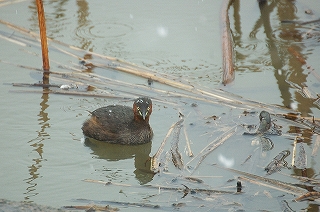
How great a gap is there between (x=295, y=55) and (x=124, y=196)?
18.1 ft

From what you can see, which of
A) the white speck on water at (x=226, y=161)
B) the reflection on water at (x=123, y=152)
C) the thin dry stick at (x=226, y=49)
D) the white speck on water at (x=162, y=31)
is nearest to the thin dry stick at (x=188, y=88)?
the thin dry stick at (x=226, y=49)

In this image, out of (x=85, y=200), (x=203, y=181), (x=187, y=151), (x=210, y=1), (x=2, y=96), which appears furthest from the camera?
(x=210, y=1)

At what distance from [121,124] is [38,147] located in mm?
1297

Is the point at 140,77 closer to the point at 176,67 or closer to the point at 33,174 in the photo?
the point at 176,67

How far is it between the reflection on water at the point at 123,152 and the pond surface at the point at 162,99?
0.02m

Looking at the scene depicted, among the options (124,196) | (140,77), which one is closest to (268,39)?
(140,77)

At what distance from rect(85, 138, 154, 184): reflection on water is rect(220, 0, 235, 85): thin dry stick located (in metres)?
2.18

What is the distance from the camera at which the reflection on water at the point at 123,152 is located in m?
8.35

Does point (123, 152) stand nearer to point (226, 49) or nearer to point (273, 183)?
point (273, 183)

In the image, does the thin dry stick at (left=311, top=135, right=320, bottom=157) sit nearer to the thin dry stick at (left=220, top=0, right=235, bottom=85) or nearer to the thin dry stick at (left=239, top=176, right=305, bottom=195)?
the thin dry stick at (left=239, top=176, right=305, bottom=195)

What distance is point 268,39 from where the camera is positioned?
40.5 feet

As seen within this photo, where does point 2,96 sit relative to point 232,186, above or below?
above

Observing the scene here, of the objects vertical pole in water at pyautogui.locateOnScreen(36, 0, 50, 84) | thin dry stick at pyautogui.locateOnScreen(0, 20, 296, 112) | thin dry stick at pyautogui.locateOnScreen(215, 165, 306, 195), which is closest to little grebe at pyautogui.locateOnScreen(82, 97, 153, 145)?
thin dry stick at pyautogui.locateOnScreen(0, 20, 296, 112)

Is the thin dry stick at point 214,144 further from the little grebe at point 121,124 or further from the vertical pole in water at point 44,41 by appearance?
the vertical pole in water at point 44,41
